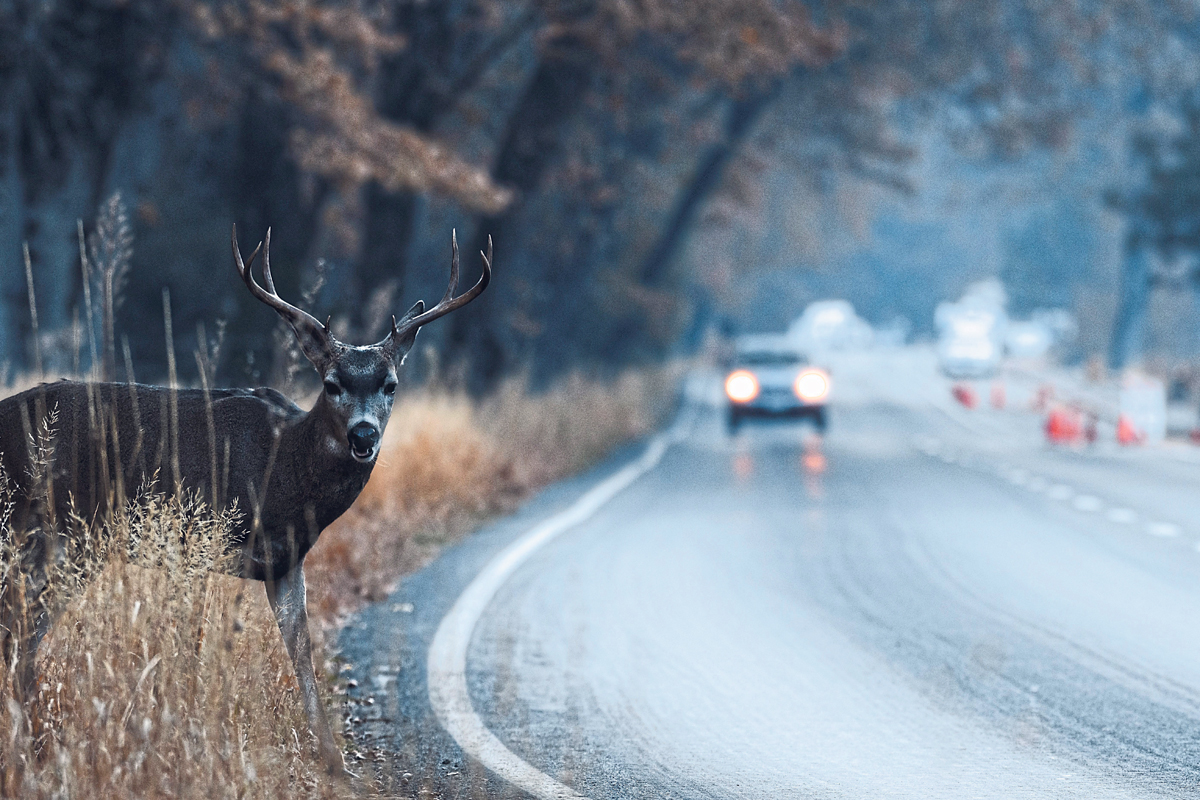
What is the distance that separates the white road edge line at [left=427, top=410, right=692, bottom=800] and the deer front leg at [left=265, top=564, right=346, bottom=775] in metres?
0.72

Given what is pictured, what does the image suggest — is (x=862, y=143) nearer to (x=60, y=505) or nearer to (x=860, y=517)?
(x=860, y=517)

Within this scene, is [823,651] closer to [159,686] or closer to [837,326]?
[159,686]

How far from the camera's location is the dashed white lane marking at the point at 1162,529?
50.5ft

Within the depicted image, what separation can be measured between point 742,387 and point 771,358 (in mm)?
1135

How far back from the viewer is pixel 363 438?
6816mm

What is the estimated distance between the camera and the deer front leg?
6551mm

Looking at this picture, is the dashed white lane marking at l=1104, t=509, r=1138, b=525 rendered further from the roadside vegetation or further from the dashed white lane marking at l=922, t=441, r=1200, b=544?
the roadside vegetation

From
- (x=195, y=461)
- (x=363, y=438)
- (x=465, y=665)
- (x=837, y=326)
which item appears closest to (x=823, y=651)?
(x=465, y=665)

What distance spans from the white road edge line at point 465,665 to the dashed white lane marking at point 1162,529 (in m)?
5.31

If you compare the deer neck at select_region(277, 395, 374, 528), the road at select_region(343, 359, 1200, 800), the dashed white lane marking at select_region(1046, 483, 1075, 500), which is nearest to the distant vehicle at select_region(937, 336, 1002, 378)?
the dashed white lane marking at select_region(1046, 483, 1075, 500)

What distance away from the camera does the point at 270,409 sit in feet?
24.4

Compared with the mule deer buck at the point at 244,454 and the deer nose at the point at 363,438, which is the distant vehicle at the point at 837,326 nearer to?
the mule deer buck at the point at 244,454

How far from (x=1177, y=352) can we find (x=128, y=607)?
6906 cm

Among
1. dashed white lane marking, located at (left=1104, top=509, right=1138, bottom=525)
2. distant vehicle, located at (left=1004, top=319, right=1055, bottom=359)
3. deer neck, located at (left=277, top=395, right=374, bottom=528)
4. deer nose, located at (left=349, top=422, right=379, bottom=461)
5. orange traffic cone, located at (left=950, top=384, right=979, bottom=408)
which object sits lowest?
distant vehicle, located at (left=1004, top=319, right=1055, bottom=359)
